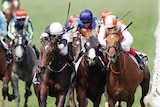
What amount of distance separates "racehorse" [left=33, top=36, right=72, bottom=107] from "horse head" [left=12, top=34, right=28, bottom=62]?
198 cm

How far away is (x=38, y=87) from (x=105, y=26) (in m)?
1.84

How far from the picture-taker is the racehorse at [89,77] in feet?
40.4

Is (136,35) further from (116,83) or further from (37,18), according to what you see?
(116,83)

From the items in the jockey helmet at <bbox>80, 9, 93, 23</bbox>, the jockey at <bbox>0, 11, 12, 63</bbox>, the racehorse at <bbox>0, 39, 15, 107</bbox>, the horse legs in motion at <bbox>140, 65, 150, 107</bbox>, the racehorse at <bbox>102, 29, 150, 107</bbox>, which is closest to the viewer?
the racehorse at <bbox>102, 29, 150, 107</bbox>

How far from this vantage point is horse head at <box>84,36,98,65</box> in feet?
39.5

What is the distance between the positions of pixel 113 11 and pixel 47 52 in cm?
2786

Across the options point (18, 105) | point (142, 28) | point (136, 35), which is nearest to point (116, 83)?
point (18, 105)

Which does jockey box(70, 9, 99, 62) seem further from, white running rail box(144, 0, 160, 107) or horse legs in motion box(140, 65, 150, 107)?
white running rail box(144, 0, 160, 107)

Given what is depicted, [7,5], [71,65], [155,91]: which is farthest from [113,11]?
[155,91]

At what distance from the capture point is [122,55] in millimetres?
12281

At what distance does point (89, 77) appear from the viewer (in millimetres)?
12516

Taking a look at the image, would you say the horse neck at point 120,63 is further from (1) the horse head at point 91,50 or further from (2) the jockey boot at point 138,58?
(2) the jockey boot at point 138,58

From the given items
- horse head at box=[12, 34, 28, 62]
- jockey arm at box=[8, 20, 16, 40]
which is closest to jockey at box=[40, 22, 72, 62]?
horse head at box=[12, 34, 28, 62]

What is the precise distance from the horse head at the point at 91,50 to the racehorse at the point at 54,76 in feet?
1.66
